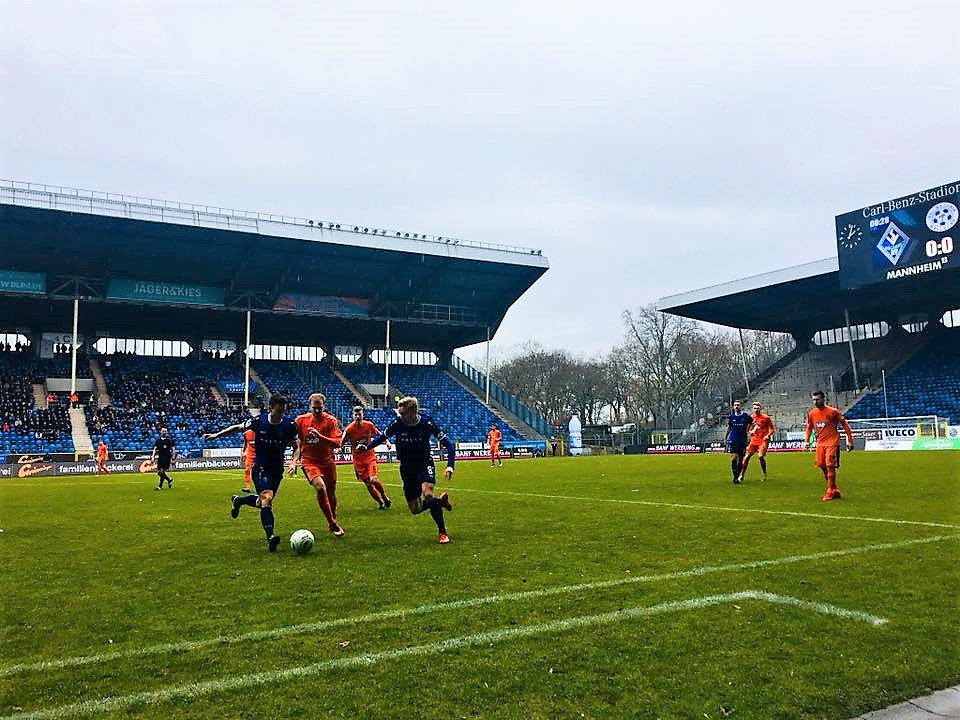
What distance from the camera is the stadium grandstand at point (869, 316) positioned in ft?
136

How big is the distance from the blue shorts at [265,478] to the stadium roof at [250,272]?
36.6m

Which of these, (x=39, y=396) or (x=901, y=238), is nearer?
(x=901, y=238)

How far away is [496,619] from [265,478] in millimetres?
5117

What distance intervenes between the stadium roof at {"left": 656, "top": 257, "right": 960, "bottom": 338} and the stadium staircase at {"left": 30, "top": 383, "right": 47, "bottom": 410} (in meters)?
44.3

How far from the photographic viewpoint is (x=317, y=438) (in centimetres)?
1099

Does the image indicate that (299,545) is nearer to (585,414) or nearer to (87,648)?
(87,648)

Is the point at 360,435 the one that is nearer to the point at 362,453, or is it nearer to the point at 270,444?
the point at 362,453

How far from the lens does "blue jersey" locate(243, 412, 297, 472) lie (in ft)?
32.8

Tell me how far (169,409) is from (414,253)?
18893 mm

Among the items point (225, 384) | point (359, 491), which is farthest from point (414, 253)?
point (359, 491)

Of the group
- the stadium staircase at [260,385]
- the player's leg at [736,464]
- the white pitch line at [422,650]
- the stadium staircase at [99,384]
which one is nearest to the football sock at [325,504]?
the white pitch line at [422,650]

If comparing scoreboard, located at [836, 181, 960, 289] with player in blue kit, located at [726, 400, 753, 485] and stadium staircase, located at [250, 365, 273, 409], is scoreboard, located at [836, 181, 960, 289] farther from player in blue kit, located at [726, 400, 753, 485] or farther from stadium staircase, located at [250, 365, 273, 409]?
stadium staircase, located at [250, 365, 273, 409]

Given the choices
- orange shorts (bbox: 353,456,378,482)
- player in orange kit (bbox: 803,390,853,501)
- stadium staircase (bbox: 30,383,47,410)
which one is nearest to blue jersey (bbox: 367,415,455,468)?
orange shorts (bbox: 353,456,378,482)

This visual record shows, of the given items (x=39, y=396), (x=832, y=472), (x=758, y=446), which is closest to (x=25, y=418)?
(x=39, y=396)
